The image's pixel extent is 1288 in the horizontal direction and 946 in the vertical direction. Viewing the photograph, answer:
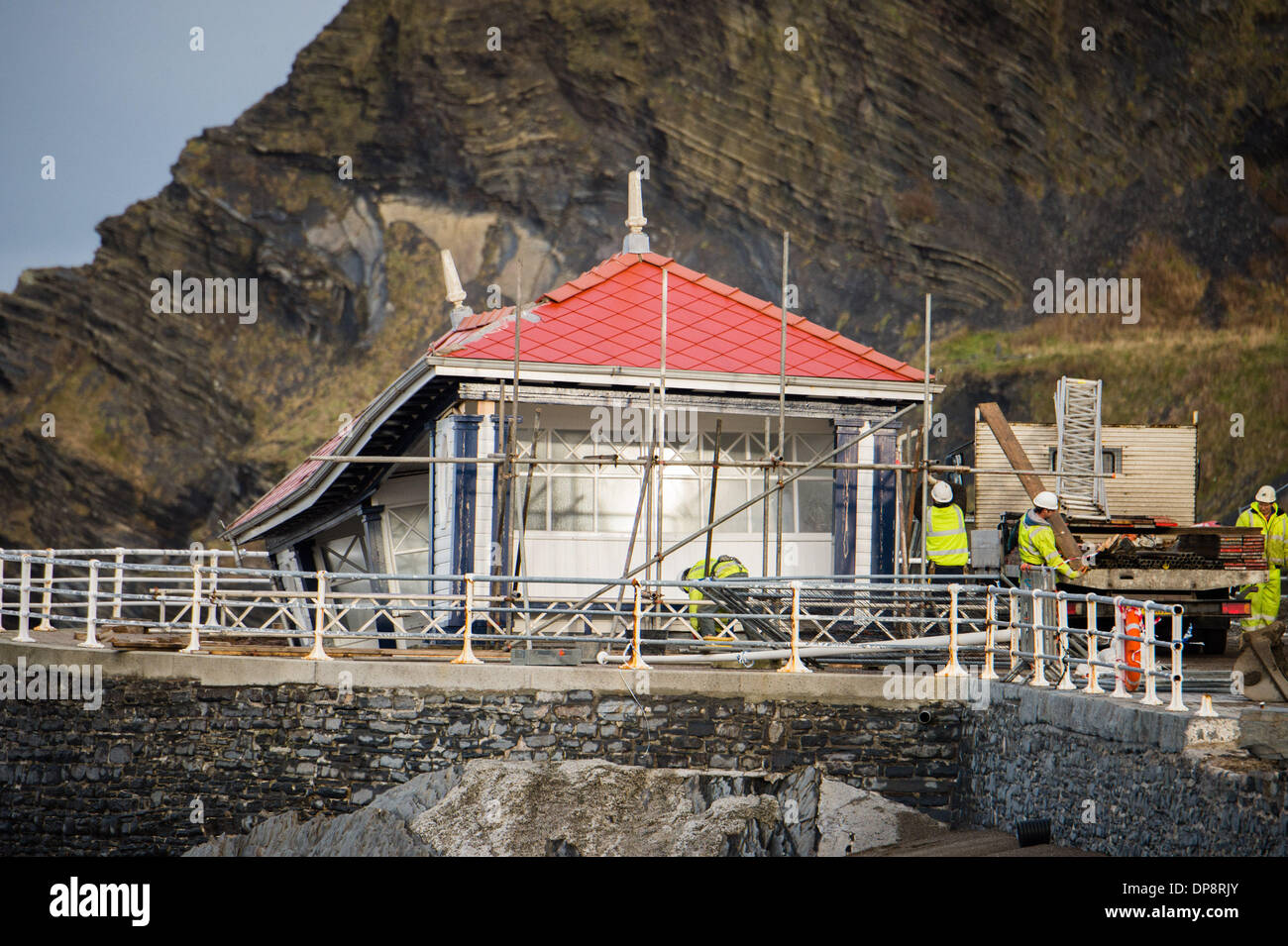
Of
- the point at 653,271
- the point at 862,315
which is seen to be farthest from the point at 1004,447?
the point at 862,315

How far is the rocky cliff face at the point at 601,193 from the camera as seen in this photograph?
42.9m

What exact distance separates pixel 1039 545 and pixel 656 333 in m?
6.75

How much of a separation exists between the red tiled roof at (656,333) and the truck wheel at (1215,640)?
4652mm

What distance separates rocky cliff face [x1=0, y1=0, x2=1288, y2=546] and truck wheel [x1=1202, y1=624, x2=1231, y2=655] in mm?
22510

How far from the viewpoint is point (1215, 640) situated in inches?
704

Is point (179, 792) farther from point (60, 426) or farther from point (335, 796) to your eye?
point (60, 426)

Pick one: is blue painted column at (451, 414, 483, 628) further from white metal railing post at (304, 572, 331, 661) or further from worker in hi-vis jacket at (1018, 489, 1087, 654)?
worker in hi-vis jacket at (1018, 489, 1087, 654)

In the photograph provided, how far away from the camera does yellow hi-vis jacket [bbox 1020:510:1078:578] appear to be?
47.1ft

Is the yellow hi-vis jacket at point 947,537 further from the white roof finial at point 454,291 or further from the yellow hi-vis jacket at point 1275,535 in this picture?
the white roof finial at point 454,291

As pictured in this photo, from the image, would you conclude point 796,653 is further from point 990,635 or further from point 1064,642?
point 1064,642

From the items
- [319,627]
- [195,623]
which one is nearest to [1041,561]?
[319,627]

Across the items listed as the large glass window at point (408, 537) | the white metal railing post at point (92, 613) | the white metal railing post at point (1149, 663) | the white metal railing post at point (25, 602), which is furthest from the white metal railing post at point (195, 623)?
the white metal railing post at point (1149, 663)

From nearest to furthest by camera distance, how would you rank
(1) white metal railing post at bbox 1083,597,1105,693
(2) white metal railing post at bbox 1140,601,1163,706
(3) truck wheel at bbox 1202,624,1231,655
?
(2) white metal railing post at bbox 1140,601,1163,706 → (1) white metal railing post at bbox 1083,597,1105,693 → (3) truck wheel at bbox 1202,624,1231,655

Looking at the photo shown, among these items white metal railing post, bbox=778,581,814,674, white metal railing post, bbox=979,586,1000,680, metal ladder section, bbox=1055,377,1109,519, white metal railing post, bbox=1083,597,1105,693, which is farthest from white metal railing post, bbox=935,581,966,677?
metal ladder section, bbox=1055,377,1109,519
